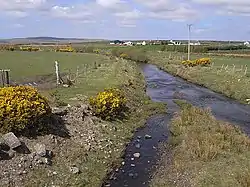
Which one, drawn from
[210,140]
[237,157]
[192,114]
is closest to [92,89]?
[192,114]

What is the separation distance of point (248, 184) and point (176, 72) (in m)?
54.2

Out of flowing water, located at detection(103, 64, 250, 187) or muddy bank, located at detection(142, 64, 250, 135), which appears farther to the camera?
muddy bank, located at detection(142, 64, 250, 135)

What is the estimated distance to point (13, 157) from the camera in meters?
18.1

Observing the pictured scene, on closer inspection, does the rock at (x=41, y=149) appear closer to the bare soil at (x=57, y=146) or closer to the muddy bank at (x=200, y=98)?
the bare soil at (x=57, y=146)

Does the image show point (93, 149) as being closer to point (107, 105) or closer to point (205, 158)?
point (205, 158)

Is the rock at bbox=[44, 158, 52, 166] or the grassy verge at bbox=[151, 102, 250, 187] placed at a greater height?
the rock at bbox=[44, 158, 52, 166]

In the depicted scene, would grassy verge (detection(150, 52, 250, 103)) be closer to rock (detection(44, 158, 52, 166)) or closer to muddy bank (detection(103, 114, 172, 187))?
muddy bank (detection(103, 114, 172, 187))

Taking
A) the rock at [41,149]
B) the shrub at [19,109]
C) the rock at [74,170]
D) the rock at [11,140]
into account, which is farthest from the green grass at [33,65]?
the rock at [74,170]

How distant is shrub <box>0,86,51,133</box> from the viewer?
20.0m

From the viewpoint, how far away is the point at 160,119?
3209cm

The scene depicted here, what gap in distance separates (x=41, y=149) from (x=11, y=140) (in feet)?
5.38

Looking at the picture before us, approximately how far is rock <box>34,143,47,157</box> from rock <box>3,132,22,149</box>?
1042 millimetres

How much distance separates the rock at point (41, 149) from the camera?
19016 millimetres

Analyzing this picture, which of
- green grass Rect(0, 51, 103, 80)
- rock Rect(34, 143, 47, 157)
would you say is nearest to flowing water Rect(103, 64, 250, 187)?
rock Rect(34, 143, 47, 157)
